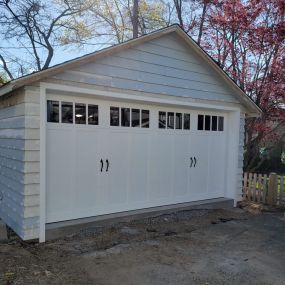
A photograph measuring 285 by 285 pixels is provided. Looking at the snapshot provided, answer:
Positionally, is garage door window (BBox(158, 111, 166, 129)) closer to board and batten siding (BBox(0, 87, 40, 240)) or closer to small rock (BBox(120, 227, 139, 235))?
small rock (BBox(120, 227, 139, 235))

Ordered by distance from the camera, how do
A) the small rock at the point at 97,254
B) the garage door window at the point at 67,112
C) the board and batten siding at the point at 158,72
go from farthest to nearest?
the board and batten siding at the point at 158,72 < the garage door window at the point at 67,112 < the small rock at the point at 97,254

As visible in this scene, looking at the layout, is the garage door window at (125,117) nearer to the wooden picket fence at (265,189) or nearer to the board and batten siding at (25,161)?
the board and batten siding at (25,161)

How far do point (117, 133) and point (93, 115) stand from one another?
0.59 m

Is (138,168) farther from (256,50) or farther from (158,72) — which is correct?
(256,50)

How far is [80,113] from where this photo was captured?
5.45 meters

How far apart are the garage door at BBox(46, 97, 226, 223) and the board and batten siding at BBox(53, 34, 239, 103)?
0.41m

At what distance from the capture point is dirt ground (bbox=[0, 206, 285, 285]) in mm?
3822

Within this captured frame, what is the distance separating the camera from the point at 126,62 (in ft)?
18.7

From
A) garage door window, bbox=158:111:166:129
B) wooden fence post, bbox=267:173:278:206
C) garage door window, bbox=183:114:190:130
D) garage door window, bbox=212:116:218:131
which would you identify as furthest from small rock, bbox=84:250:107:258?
wooden fence post, bbox=267:173:278:206

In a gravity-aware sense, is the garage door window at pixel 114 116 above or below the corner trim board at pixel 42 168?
above

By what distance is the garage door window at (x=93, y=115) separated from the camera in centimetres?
556

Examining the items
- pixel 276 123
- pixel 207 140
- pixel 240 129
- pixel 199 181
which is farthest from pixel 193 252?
pixel 276 123

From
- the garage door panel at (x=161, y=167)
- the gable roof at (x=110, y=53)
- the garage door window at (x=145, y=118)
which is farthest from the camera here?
the garage door panel at (x=161, y=167)

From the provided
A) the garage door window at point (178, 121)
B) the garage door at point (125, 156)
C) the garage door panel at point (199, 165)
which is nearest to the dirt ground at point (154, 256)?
the garage door at point (125, 156)
